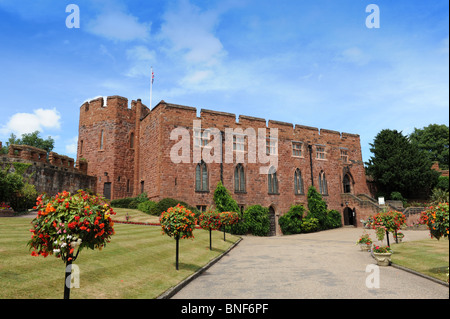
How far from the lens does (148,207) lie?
30.2 metres

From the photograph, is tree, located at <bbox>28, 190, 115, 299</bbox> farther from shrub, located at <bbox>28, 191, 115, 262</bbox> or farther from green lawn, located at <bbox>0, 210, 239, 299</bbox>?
green lawn, located at <bbox>0, 210, 239, 299</bbox>

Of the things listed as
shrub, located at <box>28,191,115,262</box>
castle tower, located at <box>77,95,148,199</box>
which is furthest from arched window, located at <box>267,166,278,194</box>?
shrub, located at <box>28,191,115,262</box>

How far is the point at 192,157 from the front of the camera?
32125 mm

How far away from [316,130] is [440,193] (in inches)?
691

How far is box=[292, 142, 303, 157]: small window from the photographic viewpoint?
38566mm

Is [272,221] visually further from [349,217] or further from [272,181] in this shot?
[349,217]

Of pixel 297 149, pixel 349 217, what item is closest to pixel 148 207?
pixel 297 149

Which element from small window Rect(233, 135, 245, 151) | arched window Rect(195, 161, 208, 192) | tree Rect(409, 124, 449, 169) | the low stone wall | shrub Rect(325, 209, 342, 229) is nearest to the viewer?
the low stone wall

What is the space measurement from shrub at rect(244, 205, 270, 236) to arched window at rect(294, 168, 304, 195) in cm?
649

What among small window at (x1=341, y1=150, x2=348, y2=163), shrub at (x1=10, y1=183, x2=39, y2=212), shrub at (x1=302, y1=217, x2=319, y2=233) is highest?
small window at (x1=341, y1=150, x2=348, y2=163)

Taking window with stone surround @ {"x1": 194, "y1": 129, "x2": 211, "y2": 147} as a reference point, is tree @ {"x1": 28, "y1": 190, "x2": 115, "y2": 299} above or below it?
below

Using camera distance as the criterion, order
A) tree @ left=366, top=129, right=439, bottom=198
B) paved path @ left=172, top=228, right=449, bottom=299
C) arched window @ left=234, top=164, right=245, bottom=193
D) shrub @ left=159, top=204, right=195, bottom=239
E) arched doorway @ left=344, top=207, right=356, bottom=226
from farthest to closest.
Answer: tree @ left=366, top=129, right=439, bottom=198 < arched doorway @ left=344, top=207, right=356, bottom=226 < arched window @ left=234, top=164, right=245, bottom=193 < shrub @ left=159, top=204, right=195, bottom=239 < paved path @ left=172, top=228, right=449, bottom=299

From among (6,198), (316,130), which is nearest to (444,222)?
(6,198)

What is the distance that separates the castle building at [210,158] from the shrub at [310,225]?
8.19 feet
